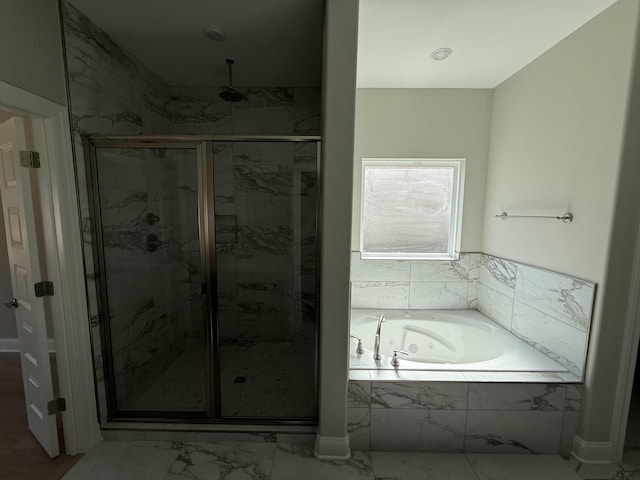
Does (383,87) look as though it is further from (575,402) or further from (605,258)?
(575,402)

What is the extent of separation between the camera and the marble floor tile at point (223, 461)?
61.1 inches

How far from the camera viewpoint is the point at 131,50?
82.0 inches

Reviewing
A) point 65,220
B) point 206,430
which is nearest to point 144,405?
point 206,430

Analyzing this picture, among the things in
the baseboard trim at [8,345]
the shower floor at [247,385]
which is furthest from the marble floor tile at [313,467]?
the baseboard trim at [8,345]

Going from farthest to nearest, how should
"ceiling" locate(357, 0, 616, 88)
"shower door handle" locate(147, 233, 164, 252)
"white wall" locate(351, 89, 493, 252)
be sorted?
"white wall" locate(351, 89, 493, 252) < "shower door handle" locate(147, 233, 164, 252) < "ceiling" locate(357, 0, 616, 88)

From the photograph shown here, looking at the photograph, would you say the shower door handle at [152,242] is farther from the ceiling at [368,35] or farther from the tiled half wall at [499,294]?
the tiled half wall at [499,294]

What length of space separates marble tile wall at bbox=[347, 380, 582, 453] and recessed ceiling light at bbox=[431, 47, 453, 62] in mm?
2164

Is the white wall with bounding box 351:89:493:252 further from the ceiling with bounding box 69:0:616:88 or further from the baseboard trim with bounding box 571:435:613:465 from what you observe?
the baseboard trim with bounding box 571:435:613:465

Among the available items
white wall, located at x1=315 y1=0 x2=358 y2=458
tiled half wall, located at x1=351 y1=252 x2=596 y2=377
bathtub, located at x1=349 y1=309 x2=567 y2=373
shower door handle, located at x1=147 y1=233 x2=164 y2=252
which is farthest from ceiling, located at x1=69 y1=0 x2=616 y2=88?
bathtub, located at x1=349 y1=309 x2=567 y2=373

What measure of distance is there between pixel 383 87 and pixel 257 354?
2.73 meters

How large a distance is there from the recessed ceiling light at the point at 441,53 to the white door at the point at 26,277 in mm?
2505

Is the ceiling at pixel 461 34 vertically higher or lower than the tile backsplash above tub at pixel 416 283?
higher

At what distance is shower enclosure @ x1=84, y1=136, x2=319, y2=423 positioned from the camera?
1852 mm

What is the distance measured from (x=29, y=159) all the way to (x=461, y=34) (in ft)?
8.42
